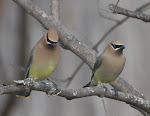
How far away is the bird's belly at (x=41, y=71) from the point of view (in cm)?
385

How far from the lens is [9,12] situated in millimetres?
7500

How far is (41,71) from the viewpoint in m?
3.93

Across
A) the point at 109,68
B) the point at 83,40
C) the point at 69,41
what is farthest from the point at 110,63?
the point at 83,40

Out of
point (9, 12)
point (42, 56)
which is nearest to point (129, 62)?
point (9, 12)

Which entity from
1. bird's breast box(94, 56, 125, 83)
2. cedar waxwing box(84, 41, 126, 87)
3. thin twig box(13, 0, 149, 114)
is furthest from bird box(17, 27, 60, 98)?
bird's breast box(94, 56, 125, 83)

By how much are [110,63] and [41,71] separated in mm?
834

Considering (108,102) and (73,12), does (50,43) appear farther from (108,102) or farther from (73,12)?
(73,12)

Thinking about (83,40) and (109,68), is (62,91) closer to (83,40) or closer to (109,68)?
(109,68)

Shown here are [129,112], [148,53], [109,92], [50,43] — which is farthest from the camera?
[148,53]

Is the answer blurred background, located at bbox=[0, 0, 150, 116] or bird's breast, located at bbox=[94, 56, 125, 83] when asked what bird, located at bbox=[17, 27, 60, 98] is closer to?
bird's breast, located at bbox=[94, 56, 125, 83]

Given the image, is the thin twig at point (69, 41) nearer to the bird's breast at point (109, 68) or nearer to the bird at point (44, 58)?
the bird at point (44, 58)

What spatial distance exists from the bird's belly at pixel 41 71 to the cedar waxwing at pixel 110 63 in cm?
55

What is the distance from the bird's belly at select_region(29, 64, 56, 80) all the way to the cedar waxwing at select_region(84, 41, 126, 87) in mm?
546

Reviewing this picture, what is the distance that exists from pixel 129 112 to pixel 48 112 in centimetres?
165
